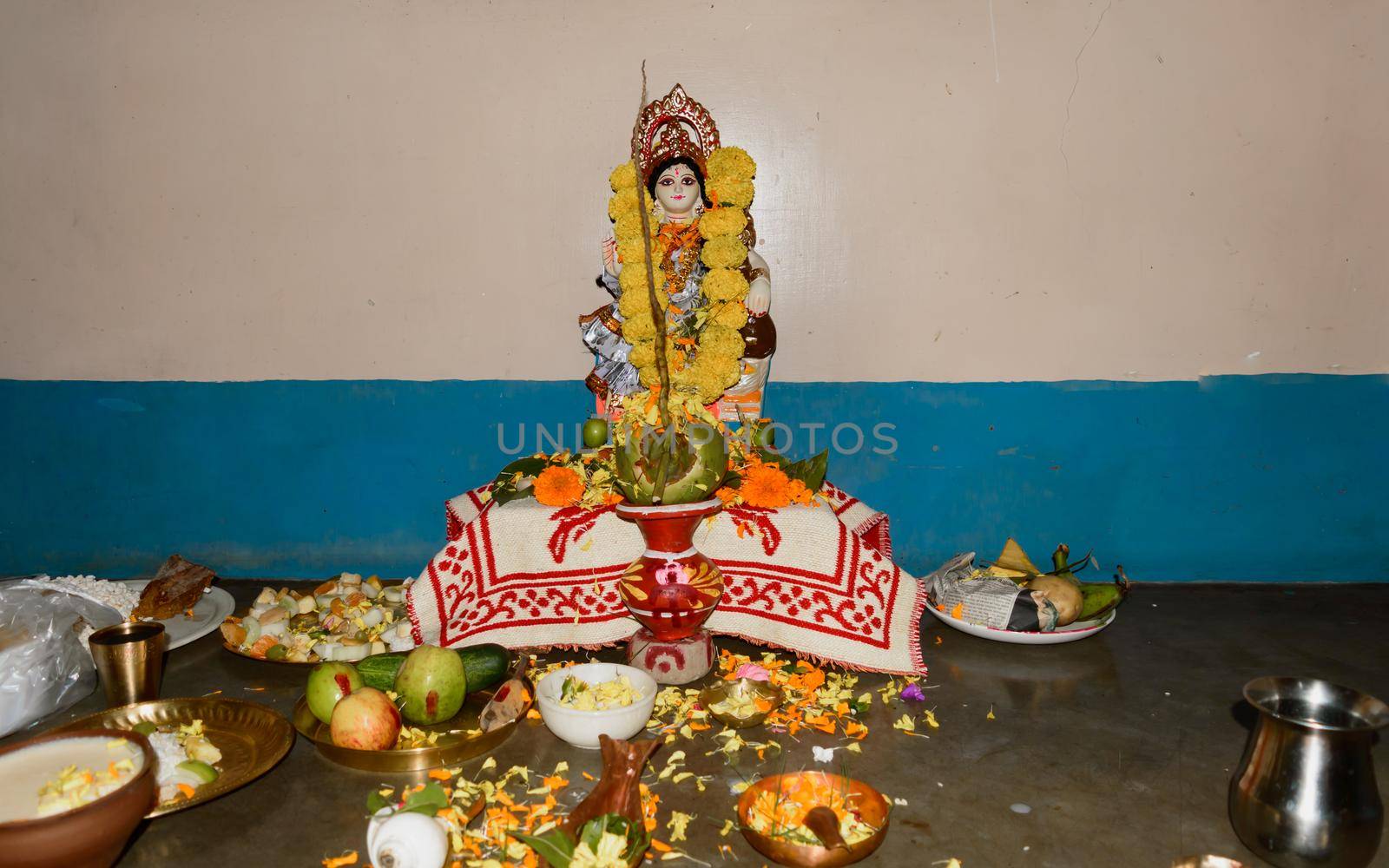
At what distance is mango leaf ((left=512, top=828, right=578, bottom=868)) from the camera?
2027 mm

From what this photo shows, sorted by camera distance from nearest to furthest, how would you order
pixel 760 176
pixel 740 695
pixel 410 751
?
pixel 410 751, pixel 740 695, pixel 760 176

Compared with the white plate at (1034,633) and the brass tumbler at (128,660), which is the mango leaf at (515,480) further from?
the white plate at (1034,633)

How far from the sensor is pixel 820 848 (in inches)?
85.6

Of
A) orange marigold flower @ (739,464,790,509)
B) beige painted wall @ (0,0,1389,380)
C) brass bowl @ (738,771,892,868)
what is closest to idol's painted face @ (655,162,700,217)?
beige painted wall @ (0,0,1389,380)

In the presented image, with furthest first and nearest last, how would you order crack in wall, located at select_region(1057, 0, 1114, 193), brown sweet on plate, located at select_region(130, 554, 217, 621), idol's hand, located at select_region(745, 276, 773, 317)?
crack in wall, located at select_region(1057, 0, 1114, 193) → idol's hand, located at select_region(745, 276, 773, 317) → brown sweet on plate, located at select_region(130, 554, 217, 621)

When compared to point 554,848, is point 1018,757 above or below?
below

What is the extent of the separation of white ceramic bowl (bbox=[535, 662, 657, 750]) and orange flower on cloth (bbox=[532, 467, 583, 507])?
86cm

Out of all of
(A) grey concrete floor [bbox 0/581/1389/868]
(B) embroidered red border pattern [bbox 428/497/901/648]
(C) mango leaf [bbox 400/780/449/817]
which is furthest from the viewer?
(B) embroidered red border pattern [bbox 428/497/901/648]

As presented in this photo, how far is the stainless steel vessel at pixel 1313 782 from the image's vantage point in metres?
2.00

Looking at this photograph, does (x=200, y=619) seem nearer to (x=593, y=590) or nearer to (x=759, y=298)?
(x=593, y=590)

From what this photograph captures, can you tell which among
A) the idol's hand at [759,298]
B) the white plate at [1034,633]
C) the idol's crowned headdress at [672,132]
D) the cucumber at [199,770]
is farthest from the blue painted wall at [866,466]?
the cucumber at [199,770]

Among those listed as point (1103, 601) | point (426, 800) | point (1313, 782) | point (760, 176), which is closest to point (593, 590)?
point (426, 800)

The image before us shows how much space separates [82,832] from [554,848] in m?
0.92

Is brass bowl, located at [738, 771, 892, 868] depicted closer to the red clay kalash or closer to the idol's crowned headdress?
the red clay kalash
